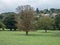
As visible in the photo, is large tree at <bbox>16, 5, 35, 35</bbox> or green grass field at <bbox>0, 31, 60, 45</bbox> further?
large tree at <bbox>16, 5, 35, 35</bbox>

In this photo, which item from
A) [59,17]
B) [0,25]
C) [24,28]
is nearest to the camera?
[24,28]

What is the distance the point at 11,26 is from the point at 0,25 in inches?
195

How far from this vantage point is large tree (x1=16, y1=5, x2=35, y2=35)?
54625mm

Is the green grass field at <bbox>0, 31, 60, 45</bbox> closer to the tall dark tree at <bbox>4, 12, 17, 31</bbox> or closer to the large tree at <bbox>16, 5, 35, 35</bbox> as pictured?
the large tree at <bbox>16, 5, 35, 35</bbox>

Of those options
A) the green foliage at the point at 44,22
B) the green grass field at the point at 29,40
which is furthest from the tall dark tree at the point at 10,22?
the green grass field at the point at 29,40

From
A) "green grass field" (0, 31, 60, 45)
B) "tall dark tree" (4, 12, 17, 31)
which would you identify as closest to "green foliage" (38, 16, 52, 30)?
"tall dark tree" (4, 12, 17, 31)

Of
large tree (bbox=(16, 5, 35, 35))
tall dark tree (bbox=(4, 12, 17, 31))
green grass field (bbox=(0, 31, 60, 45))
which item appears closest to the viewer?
green grass field (bbox=(0, 31, 60, 45))

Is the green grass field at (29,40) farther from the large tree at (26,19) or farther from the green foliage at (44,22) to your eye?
the green foliage at (44,22)

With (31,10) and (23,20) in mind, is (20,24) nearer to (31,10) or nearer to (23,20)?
(23,20)

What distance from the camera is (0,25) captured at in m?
89.1

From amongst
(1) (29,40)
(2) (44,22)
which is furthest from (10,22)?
(1) (29,40)

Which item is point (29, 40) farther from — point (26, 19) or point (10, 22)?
point (10, 22)

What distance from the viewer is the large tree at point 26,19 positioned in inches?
2151

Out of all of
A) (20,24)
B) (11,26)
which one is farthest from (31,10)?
(11,26)
